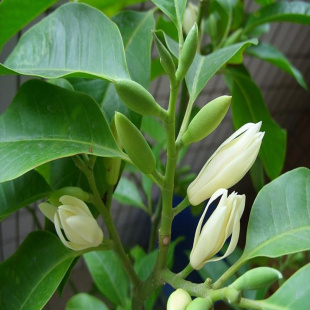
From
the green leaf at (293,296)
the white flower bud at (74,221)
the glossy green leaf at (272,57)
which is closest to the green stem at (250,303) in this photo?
the green leaf at (293,296)

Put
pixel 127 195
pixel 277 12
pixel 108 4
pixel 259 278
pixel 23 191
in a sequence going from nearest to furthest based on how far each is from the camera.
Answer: pixel 259 278
pixel 23 191
pixel 108 4
pixel 277 12
pixel 127 195

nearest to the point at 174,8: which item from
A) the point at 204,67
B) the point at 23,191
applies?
the point at 204,67

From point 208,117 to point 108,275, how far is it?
36 cm

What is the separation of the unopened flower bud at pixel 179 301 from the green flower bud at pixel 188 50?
128mm

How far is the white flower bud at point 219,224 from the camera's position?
0.24 m

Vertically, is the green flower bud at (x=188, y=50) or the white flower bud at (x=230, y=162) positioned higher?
the green flower bud at (x=188, y=50)

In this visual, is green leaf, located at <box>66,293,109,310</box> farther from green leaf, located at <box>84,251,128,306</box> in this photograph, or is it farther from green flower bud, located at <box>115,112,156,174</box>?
green flower bud, located at <box>115,112,156,174</box>

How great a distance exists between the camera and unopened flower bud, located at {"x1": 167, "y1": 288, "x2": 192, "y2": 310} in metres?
0.24

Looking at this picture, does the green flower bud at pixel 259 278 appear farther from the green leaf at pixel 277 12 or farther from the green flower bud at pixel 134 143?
the green leaf at pixel 277 12

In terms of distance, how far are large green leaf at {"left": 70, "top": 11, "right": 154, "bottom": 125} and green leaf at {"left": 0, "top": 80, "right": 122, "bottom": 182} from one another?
0.12ft

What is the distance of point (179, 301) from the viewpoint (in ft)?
0.79

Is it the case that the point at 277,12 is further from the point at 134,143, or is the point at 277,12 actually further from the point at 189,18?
the point at 134,143

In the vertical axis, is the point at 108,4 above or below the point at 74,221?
above

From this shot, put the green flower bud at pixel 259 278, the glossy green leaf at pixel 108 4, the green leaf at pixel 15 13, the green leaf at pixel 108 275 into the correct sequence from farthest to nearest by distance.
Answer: the green leaf at pixel 108 275, the glossy green leaf at pixel 108 4, the green leaf at pixel 15 13, the green flower bud at pixel 259 278
